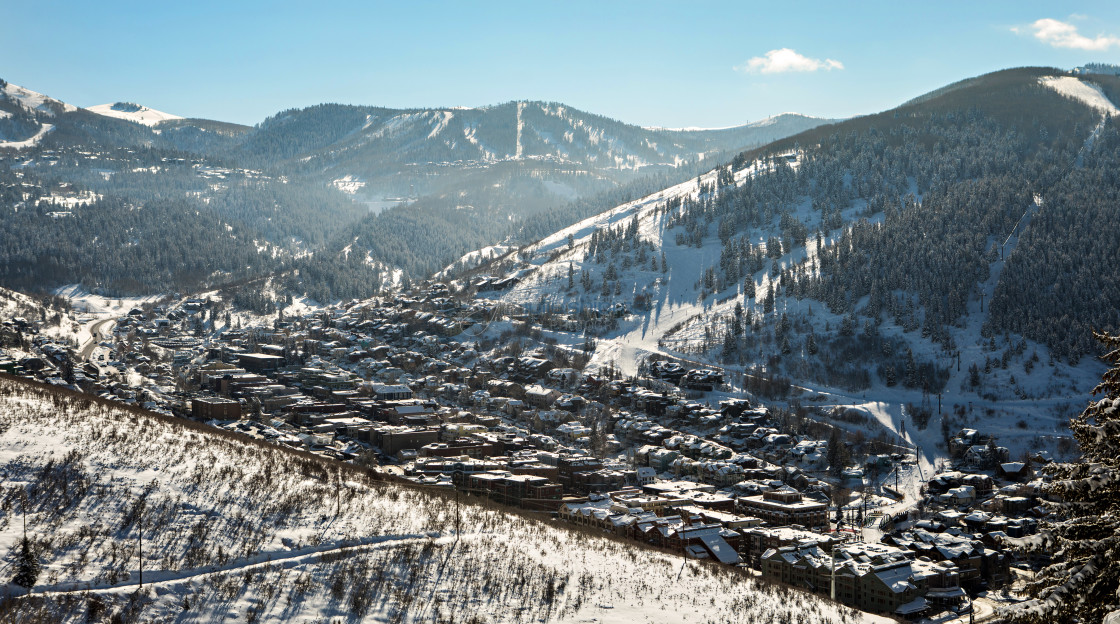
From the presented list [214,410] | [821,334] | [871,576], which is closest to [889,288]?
[821,334]

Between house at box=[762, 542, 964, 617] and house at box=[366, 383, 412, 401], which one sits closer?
house at box=[762, 542, 964, 617]

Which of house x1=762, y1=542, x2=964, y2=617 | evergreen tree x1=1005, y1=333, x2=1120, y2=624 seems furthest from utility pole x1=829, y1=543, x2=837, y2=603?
evergreen tree x1=1005, y1=333, x2=1120, y2=624

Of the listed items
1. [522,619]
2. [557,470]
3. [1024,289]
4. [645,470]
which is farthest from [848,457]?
[522,619]

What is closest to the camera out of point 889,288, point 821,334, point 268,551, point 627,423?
point 268,551

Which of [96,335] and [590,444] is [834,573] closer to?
[590,444]

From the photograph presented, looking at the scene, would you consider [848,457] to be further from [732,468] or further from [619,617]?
[619,617]

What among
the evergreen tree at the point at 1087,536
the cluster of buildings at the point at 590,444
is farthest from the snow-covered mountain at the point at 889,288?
the evergreen tree at the point at 1087,536

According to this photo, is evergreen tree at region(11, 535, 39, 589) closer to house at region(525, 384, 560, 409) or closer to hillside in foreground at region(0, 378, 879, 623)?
hillside in foreground at region(0, 378, 879, 623)
